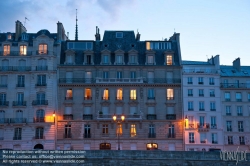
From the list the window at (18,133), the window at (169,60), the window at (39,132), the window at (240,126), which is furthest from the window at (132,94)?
the window at (240,126)

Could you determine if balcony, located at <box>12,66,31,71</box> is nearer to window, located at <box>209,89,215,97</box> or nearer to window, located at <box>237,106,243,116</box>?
window, located at <box>209,89,215,97</box>

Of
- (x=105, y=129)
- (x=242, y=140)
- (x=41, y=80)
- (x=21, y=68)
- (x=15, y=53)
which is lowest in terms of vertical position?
(x=242, y=140)

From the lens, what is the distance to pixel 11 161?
44094 millimetres

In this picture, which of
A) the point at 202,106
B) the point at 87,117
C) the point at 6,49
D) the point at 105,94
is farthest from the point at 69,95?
the point at 202,106

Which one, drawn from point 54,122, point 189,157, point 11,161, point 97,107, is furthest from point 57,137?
point 189,157

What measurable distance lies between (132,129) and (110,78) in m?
7.83

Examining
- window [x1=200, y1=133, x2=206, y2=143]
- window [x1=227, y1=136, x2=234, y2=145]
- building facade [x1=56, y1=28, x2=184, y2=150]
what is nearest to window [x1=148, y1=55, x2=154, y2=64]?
building facade [x1=56, y1=28, x2=184, y2=150]

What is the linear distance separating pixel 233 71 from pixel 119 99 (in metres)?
20.3

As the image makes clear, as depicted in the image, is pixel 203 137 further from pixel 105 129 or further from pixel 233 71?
pixel 105 129

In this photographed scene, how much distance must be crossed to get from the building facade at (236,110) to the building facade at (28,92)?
25.0 m

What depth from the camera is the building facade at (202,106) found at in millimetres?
61656

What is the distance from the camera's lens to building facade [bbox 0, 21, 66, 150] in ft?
195

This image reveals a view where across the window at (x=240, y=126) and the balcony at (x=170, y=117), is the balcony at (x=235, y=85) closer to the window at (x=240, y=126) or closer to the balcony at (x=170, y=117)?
the window at (x=240, y=126)

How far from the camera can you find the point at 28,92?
200ft
